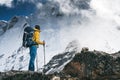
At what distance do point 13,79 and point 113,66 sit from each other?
572 centimetres

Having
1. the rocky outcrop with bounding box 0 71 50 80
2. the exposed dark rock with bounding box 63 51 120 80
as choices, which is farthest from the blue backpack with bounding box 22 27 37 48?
the exposed dark rock with bounding box 63 51 120 80

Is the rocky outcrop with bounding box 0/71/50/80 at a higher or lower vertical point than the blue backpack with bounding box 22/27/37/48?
lower

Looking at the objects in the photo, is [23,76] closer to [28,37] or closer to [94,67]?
[28,37]

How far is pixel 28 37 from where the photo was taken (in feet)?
97.0

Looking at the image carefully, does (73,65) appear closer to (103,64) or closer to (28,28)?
(103,64)

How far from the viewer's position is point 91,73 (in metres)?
26.7

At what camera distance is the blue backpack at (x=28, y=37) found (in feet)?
97.0

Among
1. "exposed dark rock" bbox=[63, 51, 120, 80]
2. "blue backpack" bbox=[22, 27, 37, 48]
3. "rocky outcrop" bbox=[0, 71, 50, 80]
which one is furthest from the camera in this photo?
"blue backpack" bbox=[22, 27, 37, 48]

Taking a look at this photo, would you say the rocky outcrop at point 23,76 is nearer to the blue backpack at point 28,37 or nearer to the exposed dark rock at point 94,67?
the exposed dark rock at point 94,67

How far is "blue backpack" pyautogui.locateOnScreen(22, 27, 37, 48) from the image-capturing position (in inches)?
1164

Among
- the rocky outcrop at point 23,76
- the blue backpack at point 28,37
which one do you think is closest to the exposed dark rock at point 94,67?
the rocky outcrop at point 23,76

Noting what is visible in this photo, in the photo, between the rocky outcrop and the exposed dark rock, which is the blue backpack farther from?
the exposed dark rock

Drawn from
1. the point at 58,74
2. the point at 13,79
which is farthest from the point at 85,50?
the point at 13,79

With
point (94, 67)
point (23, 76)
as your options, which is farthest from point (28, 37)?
point (94, 67)
